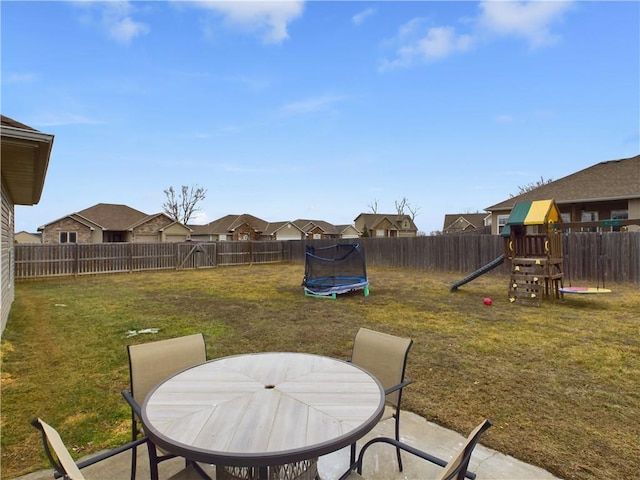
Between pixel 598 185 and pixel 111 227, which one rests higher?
pixel 598 185

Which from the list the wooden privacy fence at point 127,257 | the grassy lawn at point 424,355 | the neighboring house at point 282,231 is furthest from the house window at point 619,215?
the neighboring house at point 282,231

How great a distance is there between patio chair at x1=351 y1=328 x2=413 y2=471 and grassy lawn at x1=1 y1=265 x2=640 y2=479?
2.90 ft

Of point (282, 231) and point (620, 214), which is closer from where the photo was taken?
Answer: point (620, 214)

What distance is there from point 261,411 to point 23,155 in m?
4.84

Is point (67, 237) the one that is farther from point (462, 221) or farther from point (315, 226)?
point (462, 221)

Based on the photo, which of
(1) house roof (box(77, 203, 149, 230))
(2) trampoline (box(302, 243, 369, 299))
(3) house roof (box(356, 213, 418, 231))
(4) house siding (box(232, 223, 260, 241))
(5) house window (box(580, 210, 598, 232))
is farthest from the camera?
(3) house roof (box(356, 213, 418, 231))

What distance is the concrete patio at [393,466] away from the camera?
7.31ft

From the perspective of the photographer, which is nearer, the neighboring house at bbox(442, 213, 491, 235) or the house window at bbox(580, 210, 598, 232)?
the house window at bbox(580, 210, 598, 232)

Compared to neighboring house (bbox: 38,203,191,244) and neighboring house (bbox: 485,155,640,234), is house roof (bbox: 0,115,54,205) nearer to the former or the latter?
neighboring house (bbox: 485,155,640,234)

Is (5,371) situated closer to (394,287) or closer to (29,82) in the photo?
(29,82)

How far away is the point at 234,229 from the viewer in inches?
1720

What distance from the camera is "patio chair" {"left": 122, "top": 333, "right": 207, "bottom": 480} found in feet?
7.20

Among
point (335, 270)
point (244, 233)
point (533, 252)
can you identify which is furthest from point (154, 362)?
point (244, 233)

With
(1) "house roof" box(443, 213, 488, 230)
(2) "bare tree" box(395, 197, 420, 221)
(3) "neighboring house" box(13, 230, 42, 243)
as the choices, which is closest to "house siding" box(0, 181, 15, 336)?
(3) "neighboring house" box(13, 230, 42, 243)
